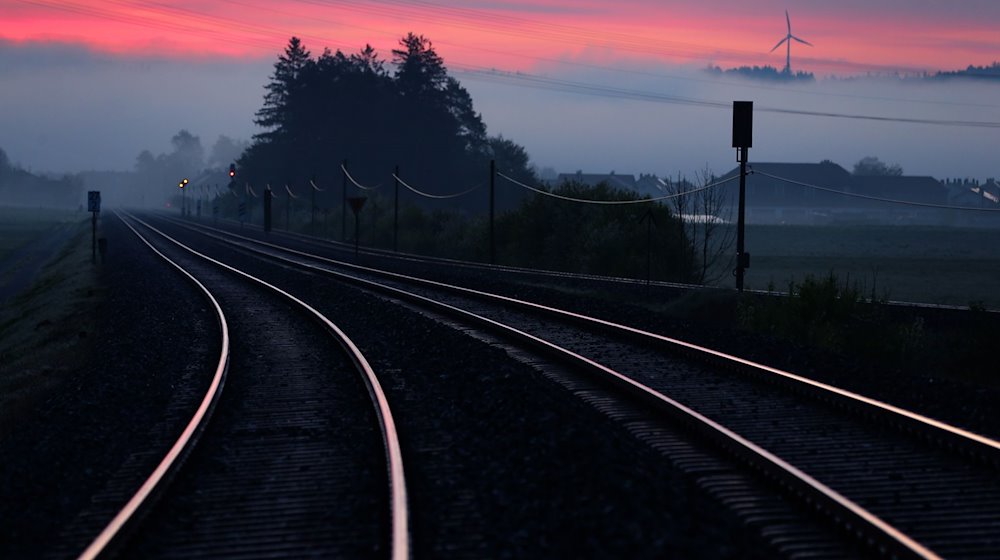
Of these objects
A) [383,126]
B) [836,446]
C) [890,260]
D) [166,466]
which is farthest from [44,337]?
[383,126]

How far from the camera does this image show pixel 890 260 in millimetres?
70625

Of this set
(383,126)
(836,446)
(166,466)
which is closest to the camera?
(166,466)

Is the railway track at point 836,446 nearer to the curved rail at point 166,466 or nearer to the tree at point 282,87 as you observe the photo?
the curved rail at point 166,466

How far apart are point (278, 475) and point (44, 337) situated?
20.4 meters

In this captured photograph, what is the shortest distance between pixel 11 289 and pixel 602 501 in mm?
52032

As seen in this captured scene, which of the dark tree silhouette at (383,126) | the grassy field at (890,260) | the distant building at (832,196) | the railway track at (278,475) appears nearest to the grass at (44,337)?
the railway track at (278,475)

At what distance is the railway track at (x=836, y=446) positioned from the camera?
24.0 feet

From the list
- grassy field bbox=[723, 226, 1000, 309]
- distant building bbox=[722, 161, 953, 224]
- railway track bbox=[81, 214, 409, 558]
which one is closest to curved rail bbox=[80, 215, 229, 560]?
railway track bbox=[81, 214, 409, 558]

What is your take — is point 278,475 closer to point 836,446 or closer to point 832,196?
point 836,446

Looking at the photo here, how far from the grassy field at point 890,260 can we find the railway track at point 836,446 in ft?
25.8

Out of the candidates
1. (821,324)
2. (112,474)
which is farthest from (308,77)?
(112,474)

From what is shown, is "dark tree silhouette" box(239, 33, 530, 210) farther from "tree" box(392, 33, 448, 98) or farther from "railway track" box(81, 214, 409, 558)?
"railway track" box(81, 214, 409, 558)

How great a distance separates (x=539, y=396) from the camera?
12.1m

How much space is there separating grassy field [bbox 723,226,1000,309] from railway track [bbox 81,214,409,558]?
12.2 m
